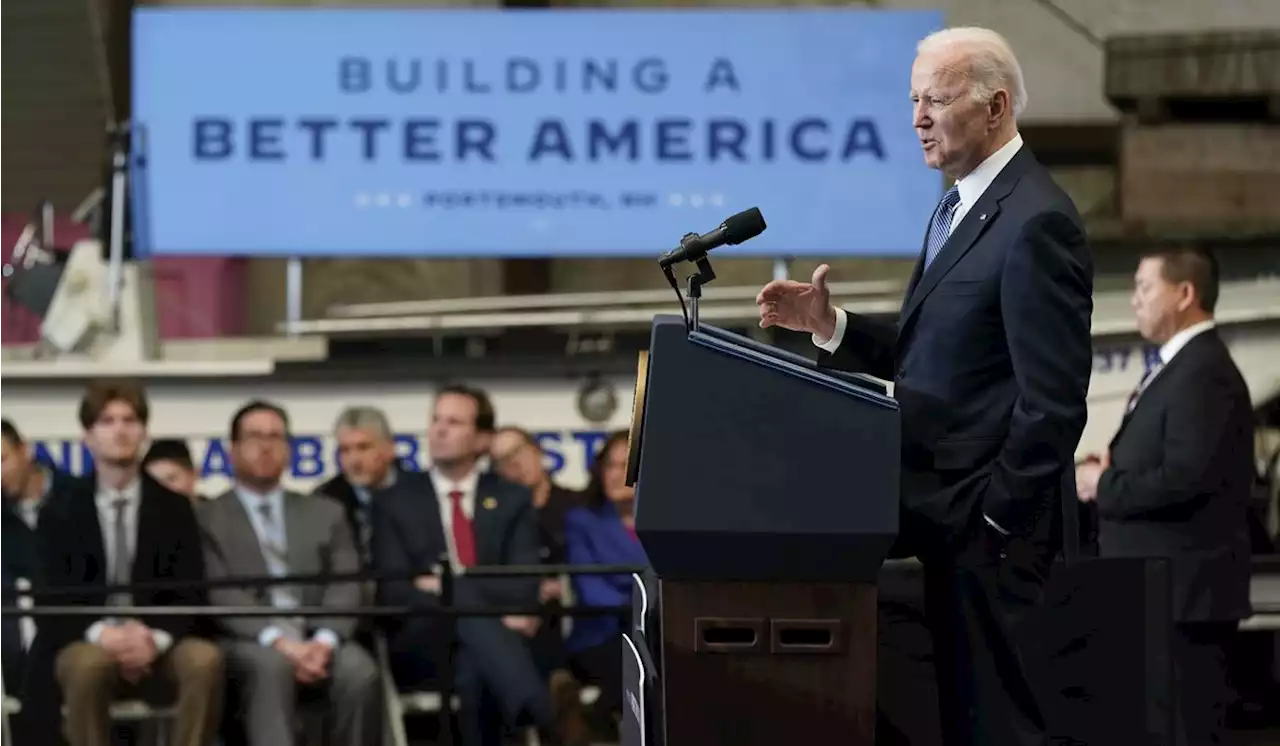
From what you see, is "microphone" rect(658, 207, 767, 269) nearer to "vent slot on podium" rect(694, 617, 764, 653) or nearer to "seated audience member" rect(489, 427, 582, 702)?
"vent slot on podium" rect(694, 617, 764, 653)

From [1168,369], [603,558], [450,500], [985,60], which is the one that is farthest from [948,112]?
[450,500]

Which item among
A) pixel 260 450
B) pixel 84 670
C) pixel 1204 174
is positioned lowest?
pixel 84 670

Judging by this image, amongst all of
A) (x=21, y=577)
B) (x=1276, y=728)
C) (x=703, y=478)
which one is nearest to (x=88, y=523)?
(x=21, y=577)

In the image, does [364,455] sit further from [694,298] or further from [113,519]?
[694,298]

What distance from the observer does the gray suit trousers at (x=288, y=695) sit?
5.12m

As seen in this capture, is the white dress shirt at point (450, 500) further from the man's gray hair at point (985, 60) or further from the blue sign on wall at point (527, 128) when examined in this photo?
the man's gray hair at point (985, 60)

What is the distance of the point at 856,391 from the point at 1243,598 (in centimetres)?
262

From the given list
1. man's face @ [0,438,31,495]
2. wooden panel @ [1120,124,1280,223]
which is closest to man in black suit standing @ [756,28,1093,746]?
man's face @ [0,438,31,495]

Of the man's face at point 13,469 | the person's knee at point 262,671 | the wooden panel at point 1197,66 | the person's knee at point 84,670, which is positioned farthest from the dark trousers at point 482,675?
the wooden panel at point 1197,66

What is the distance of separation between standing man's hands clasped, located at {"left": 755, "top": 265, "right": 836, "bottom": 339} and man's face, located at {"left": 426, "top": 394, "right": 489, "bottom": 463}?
2.92 metres

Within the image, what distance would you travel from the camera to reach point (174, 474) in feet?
18.4

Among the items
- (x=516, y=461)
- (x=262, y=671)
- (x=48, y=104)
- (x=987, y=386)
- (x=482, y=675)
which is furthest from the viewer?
(x=48, y=104)

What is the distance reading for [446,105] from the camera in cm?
646

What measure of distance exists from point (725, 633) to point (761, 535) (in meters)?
0.16
